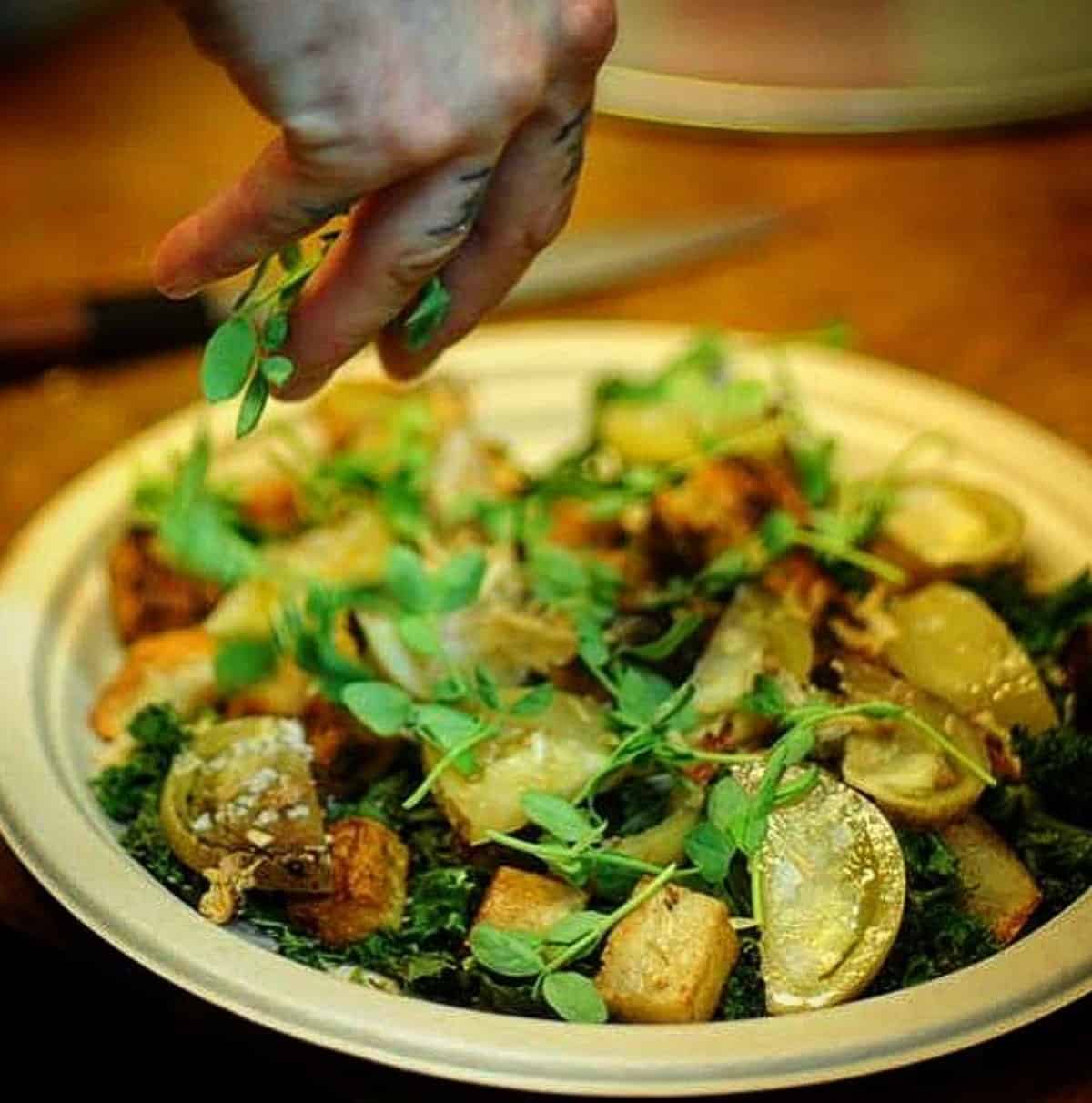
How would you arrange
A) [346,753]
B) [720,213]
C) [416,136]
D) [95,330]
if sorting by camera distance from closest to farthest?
[416,136] < [346,753] < [95,330] < [720,213]

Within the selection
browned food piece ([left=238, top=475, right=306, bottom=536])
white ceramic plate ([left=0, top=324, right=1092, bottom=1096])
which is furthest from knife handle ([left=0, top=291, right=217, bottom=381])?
browned food piece ([left=238, top=475, right=306, bottom=536])

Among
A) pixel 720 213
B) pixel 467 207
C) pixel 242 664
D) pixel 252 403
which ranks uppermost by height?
pixel 467 207

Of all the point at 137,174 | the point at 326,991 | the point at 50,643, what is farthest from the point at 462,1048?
the point at 137,174

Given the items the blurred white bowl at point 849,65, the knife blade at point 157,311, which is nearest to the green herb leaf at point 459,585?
the knife blade at point 157,311

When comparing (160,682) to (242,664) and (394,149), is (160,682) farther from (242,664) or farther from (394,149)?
(394,149)

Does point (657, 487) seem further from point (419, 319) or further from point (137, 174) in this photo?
point (137, 174)

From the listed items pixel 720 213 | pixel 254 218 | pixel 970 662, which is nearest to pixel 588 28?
pixel 254 218
